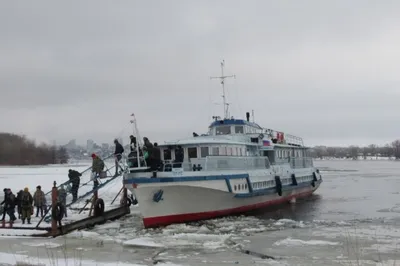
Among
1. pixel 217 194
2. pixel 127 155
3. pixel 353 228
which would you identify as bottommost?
pixel 353 228

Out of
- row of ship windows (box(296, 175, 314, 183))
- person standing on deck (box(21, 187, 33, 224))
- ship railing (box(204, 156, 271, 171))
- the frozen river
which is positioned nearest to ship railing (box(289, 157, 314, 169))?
row of ship windows (box(296, 175, 314, 183))

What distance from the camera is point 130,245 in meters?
16.2

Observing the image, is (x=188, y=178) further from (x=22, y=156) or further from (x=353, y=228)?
(x=22, y=156)

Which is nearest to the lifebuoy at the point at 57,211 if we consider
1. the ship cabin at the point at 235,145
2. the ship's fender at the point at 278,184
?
the ship cabin at the point at 235,145

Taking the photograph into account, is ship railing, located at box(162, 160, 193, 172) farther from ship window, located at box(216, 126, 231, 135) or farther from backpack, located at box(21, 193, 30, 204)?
ship window, located at box(216, 126, 231, 135)

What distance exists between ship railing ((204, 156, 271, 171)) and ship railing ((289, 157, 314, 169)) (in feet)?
20.3

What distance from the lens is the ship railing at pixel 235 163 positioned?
22.7 m

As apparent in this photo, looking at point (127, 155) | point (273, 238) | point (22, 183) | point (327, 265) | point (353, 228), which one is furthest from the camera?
point (22, 183)

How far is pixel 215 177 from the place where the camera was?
21.9m

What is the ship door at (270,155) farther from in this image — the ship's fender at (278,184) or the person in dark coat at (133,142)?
the person in dark coat at (133,142)

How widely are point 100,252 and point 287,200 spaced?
1986cm

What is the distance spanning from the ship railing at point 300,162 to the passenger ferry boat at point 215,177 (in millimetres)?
2173

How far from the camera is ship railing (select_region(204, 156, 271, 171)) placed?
2269 cm

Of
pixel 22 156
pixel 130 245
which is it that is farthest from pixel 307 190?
pixel 22 156
